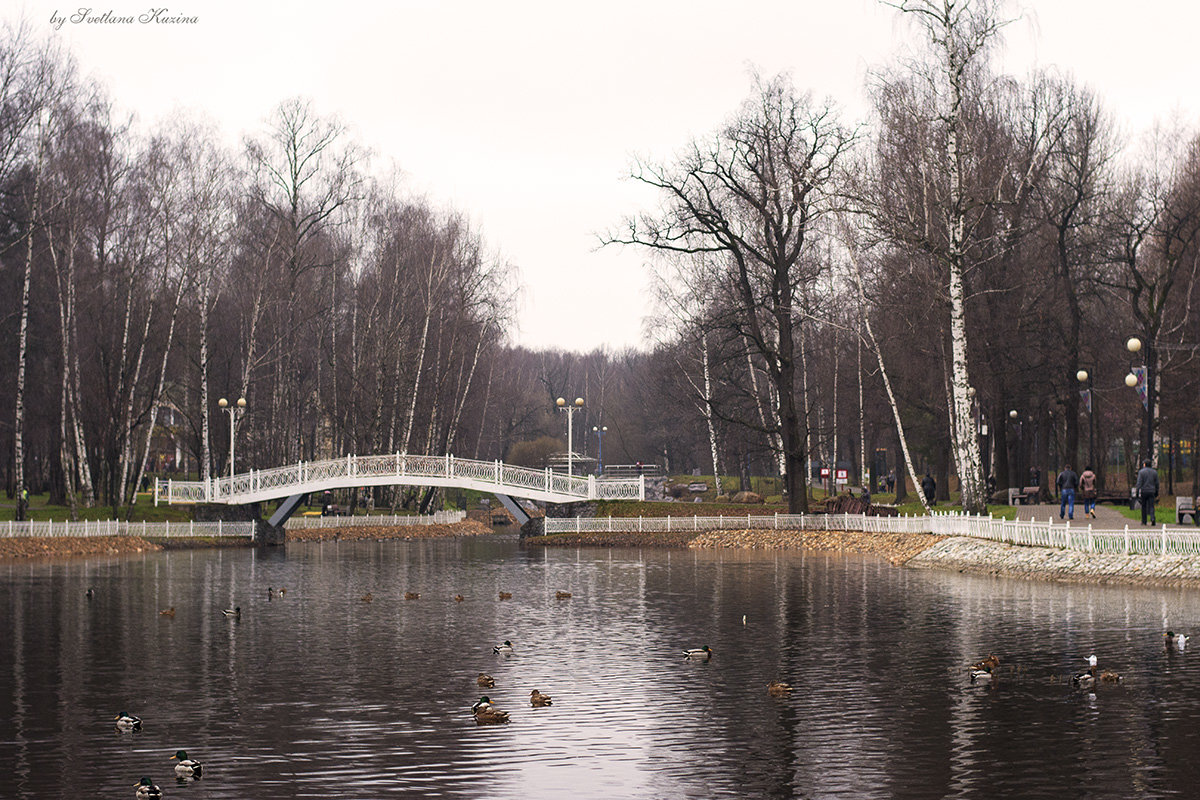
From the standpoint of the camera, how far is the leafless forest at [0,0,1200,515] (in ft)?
141

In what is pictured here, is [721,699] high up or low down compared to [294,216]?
down

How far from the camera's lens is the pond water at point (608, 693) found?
1135 cm

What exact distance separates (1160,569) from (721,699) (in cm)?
1524

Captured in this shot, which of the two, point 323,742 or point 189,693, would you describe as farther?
point 189,693

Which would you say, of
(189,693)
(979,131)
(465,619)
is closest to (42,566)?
(465,619)

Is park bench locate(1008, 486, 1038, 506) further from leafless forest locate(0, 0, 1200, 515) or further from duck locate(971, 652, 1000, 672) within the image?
duck locate(971, 652, 1000, 672)

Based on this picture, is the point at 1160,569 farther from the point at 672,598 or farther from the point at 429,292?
the point at 429,292

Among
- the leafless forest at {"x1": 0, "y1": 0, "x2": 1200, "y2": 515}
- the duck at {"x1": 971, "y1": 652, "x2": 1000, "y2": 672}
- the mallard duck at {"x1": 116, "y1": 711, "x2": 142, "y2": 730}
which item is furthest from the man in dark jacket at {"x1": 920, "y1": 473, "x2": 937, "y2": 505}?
the mallard duck at {"x1": 116, "y1": 711, "x2": 142, "y2": 730}

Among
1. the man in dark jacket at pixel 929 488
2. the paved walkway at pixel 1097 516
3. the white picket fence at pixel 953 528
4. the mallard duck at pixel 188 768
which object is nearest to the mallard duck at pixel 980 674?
the mallard duck at pixel 188 768

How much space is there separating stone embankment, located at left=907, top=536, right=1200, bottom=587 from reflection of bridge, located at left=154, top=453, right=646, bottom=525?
1854cm

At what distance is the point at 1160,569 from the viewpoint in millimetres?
26562

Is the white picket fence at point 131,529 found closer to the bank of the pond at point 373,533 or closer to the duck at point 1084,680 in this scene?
the bank of the pond at point 373,533

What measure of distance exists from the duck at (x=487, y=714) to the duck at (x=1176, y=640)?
9.82 meters

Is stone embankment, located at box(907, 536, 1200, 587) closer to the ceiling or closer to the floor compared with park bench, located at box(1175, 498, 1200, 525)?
closer to the floor
